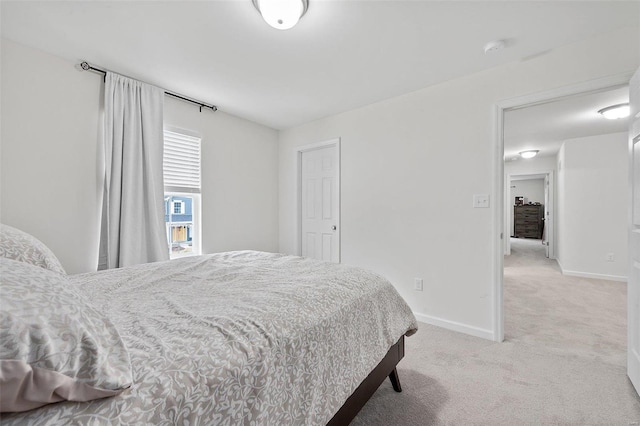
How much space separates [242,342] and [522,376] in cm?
207

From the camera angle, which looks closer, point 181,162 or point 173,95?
point 173,95

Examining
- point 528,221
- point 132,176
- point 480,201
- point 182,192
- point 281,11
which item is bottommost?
point 528,221

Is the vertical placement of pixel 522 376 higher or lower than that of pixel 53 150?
lower

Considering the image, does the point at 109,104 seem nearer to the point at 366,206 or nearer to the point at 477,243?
the point at 366,206

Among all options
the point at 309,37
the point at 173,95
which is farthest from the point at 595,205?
the point at 173,95

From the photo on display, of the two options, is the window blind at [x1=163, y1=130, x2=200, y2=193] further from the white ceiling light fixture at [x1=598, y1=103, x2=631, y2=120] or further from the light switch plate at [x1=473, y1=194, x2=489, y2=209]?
the white ceiling light fixture at [x1=598, y1=103, x2=631, y2=120]

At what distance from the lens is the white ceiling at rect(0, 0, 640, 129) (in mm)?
1755

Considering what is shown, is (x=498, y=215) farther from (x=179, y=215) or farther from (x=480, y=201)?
(x=179, y=215)

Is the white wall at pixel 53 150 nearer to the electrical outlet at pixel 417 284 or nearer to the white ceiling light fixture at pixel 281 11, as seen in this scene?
the white ceiling light fixture at pixel 281 11

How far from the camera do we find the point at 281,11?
167 centimetres

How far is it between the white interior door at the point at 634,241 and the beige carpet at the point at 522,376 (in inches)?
8.1

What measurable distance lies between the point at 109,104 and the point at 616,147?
721 centimetres

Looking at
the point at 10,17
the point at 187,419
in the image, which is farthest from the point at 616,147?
the point at 10,17

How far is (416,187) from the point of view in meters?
2.92
